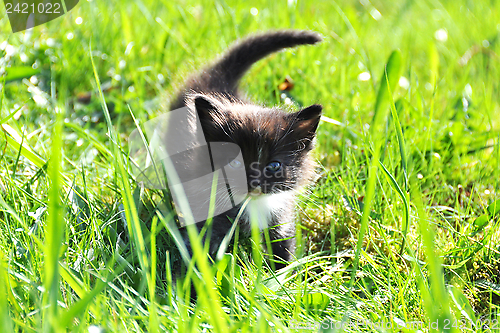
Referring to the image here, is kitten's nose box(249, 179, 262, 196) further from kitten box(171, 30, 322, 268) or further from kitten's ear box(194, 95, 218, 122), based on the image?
kitten's ear box(194, 95, 218, 122)

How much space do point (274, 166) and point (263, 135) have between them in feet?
0.54

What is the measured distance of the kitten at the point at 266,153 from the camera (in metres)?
1.88

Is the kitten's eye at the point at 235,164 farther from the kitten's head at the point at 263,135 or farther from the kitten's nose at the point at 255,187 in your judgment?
the kitten's nose at the point at 255,187

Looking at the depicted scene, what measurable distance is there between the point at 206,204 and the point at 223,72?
0.95 meters

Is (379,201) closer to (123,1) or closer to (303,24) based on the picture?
(303,24)

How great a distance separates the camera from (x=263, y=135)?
188 centimetres

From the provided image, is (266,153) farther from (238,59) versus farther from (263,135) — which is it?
(238,59)

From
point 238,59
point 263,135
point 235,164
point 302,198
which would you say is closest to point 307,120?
point 263,135

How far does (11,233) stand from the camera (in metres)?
1.60

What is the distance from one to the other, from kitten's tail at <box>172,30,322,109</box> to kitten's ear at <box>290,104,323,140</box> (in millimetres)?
581

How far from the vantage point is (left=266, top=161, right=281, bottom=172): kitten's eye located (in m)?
1.93

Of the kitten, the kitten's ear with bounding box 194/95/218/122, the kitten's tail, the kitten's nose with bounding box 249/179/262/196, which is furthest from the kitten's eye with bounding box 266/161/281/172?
the kitten's tail

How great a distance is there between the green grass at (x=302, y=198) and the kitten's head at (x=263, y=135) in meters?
0.30

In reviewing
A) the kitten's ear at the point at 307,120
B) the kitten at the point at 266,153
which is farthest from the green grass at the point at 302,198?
the kitten's ear at the point at 307,120
